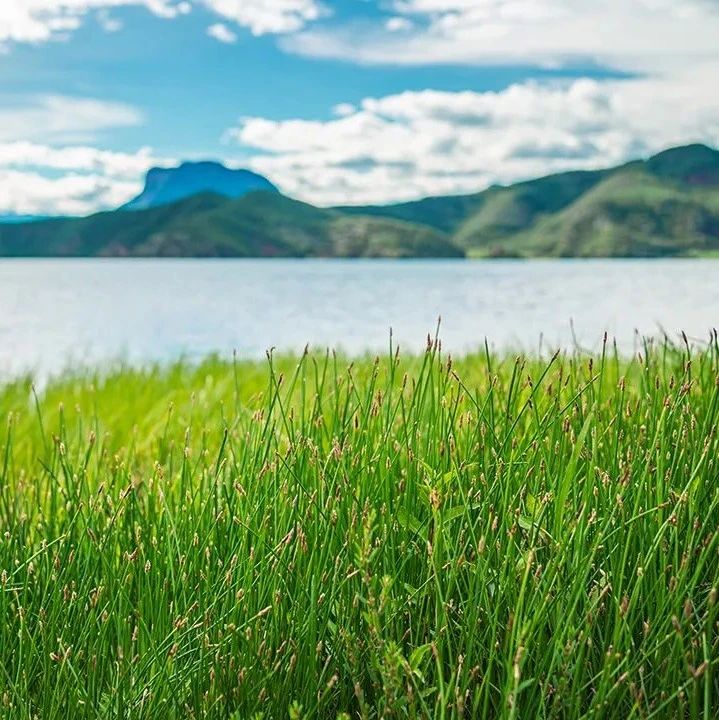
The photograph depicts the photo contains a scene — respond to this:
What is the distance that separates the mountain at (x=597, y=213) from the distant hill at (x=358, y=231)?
25 centimetres

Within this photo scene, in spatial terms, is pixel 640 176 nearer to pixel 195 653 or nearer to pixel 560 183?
pixel 560 183

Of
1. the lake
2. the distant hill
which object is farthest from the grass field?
the distant hill

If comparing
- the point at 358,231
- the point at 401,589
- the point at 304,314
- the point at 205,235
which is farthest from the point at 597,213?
the point at 401,589

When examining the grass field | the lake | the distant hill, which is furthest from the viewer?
the distant hill

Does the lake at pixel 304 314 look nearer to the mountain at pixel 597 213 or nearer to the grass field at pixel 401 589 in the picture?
the grass field at pixel 401 589

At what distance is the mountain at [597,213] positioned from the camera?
390 ft

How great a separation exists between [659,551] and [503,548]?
0.40 metres

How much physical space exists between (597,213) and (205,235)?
54.0 metres

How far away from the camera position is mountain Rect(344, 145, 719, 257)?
119 metres

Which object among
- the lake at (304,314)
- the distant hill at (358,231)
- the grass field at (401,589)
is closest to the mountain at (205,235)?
the distant hill at (358,231)

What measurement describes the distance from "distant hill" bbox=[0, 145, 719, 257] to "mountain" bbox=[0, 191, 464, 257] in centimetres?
13

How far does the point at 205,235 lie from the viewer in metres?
121

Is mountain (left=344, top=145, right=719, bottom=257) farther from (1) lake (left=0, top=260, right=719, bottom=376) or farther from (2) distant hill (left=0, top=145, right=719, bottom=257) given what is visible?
(1) lake (left=0, top=260, right=719, bottom=376)

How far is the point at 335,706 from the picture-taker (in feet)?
7.55
